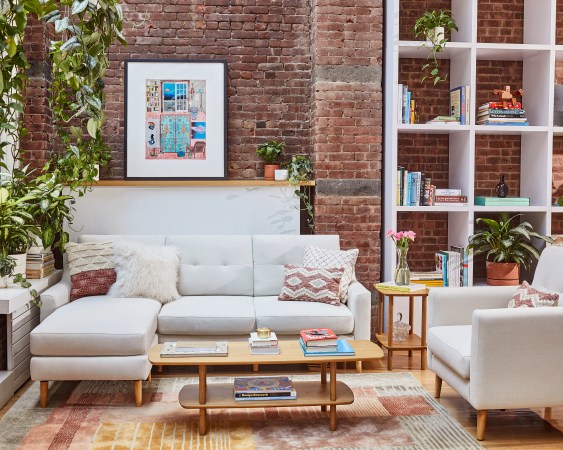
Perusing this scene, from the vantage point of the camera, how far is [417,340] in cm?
514

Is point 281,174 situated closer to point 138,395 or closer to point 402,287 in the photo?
point 402,287

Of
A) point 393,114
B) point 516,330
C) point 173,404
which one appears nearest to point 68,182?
point 173,404

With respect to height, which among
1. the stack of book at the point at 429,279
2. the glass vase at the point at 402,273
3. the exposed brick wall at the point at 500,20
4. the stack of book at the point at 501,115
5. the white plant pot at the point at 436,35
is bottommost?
the stack of book at the point at 429,279

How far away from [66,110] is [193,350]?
9.78 feet

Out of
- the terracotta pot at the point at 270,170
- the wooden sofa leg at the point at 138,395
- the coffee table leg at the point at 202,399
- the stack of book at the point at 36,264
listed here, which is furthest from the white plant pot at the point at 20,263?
the terracotta pot at the point at 270,170

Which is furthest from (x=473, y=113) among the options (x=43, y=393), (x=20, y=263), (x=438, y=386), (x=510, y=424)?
(x=43, y=393)

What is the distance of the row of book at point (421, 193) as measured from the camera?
5535 millimetres

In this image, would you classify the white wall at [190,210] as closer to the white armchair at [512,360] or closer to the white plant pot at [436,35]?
the white plant pot at [436,35]

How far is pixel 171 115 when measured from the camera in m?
5.81

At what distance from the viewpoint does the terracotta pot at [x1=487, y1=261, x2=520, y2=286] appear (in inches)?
219

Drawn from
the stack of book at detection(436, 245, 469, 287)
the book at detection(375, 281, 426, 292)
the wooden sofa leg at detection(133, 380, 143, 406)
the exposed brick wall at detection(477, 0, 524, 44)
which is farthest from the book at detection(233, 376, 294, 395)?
the exposed brick wall at detection(477, 0, 524, 44)

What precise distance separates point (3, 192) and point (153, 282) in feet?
3.98

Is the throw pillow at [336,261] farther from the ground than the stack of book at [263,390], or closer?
farther from the ground

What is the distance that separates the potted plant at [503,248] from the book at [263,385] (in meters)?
2.43
